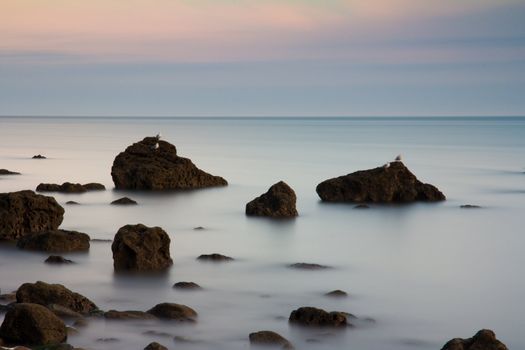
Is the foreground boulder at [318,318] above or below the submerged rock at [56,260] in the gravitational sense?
below

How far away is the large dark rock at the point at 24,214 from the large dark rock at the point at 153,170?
13.6 meters

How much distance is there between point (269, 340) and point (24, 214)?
10.5 metres

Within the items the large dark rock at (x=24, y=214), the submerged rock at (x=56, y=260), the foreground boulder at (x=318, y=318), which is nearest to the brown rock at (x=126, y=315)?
the foreground boulder at (x=318, y=318)

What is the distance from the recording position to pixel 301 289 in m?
17.7

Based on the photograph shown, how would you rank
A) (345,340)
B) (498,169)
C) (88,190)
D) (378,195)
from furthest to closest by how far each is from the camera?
(498,169)
(88,190)
(378,195)
(345,340)

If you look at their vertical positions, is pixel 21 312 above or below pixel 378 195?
below

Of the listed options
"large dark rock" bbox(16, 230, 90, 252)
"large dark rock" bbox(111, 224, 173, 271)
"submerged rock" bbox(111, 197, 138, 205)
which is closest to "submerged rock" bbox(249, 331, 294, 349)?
"large dark rock" bbox(111, 224, 173, 271)

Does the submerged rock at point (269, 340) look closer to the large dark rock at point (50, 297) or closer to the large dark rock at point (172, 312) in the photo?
the large dark rock at point (172, 312)

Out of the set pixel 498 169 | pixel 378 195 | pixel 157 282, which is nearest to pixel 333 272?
pixel 157 282

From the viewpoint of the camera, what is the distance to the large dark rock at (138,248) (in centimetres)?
1831

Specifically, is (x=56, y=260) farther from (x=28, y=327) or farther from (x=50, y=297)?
(x=28, y=327)

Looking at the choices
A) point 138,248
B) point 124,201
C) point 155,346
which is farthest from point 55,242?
point 124,201

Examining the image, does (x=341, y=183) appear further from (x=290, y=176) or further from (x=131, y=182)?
(x=290, y=176)

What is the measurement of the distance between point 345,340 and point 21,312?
4599 millimetres
